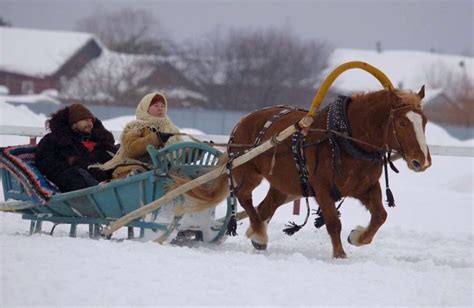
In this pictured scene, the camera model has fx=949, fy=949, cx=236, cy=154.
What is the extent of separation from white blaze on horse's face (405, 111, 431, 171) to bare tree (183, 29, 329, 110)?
111 ft

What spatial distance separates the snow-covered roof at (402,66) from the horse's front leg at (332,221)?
46528 millimetres

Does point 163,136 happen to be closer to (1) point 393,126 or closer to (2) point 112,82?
(1) point 393,126

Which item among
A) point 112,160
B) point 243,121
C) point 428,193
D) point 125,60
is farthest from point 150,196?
point 125,60

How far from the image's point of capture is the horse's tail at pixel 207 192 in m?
8.63

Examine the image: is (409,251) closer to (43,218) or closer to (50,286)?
(43,218)

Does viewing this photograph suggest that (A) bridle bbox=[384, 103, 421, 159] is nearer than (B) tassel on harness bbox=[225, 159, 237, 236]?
Yes

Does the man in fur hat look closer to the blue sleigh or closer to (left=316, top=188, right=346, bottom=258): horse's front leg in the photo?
the blue sleigh

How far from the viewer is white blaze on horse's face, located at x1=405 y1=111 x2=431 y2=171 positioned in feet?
24.6

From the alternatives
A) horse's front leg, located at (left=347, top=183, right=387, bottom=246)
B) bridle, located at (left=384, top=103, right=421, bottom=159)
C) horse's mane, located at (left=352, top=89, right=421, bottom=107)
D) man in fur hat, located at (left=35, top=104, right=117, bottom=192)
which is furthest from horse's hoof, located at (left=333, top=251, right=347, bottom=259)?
man in fur hat, located at (left=35, top=104, right=117, bottom=192)

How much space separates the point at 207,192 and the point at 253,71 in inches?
1423

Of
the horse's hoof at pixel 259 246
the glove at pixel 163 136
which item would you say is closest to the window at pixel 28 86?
the glove at pixel 163 136

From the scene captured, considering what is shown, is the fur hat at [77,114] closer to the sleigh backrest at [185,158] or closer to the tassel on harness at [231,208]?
the sleigh backrest at [185,158]

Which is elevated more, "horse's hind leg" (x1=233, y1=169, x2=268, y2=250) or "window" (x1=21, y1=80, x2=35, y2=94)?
"horse's hind leg" (x1=233, y1=169, x2=268, y2=250)

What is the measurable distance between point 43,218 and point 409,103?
3.56 m
